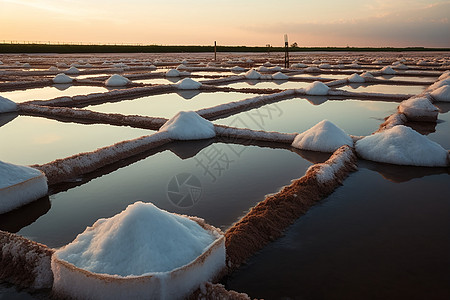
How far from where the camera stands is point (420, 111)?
24.3 feet

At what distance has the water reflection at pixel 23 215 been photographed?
3.17 metres

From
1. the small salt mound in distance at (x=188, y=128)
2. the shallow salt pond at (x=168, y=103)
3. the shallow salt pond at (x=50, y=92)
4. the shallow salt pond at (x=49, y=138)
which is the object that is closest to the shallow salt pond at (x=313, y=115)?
the small salt mound in distance at (x=188, y=128)

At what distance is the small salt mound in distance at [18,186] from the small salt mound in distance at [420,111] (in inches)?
269

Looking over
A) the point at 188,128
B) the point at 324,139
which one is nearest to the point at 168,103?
the point at 188,128

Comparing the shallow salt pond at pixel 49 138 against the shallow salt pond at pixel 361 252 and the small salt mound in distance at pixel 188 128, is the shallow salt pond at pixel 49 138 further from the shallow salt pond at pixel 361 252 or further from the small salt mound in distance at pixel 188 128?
the shallow salt pond at pixel 361 252

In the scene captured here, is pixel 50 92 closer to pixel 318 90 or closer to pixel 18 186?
pixel 318 90

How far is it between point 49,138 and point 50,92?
6321mm

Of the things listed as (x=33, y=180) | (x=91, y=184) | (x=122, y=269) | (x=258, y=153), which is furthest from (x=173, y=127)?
(x=122, y=269)

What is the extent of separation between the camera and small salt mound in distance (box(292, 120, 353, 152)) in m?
5.14

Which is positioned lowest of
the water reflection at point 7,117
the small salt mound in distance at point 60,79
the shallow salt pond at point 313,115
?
the shallow salt pond at point 313,115

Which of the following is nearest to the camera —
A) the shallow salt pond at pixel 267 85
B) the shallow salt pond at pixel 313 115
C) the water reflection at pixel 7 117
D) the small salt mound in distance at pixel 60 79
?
the shallow salt pond at pixel 313 115

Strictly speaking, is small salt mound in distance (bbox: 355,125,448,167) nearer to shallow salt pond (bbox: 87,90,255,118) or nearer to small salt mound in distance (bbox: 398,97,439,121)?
small salt mound in distance (bbox: 398,97,439,121)

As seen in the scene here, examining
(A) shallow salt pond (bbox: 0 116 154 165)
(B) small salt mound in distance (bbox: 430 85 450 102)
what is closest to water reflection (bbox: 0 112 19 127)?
(A) shallow salt pond (bbox: 0 116 154 165)

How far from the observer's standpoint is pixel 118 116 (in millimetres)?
7250
